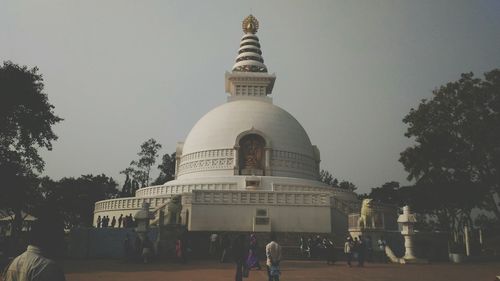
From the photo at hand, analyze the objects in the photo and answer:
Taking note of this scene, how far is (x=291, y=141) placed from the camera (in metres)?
37.4

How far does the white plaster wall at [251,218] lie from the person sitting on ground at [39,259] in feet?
76.7

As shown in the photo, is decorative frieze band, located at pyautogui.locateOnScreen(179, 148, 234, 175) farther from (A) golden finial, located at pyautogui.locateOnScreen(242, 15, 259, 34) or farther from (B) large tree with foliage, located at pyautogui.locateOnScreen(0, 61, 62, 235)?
(A) golden finial, located at pyautogui.locateOnScreen(242, 15, 259, 34)

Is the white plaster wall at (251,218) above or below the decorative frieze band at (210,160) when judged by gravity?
below

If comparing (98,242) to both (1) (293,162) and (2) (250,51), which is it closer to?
(1) (293,162)

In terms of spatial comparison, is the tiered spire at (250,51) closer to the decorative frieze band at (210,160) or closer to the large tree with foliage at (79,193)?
the decorative frieze band at (210,160)

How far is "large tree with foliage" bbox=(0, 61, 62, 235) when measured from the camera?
2217cm

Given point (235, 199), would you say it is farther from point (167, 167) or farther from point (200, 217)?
point (167, 167)

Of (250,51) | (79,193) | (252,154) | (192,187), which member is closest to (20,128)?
(192,187)

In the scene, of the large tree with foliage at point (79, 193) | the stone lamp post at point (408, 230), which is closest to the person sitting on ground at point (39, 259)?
the stone lamp post at point (408, 230)

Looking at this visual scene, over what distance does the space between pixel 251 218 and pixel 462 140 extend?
14.2 m

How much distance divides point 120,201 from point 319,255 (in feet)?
65.0

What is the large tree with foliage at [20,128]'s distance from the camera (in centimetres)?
2217

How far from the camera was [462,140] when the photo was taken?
1023 inches

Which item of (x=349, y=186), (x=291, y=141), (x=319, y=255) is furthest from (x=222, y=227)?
(x=349, y=186)
